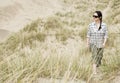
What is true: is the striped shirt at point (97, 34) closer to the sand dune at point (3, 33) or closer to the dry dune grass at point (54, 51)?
the dry dune grass at point (54, 51)

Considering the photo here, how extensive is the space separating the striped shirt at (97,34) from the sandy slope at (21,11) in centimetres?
1050

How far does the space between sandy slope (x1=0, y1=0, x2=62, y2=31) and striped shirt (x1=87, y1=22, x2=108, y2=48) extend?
34.4 feet

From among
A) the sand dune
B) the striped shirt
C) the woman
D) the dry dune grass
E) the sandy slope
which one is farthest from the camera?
the sandy slope

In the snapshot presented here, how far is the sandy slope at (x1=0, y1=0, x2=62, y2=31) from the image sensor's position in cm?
1947

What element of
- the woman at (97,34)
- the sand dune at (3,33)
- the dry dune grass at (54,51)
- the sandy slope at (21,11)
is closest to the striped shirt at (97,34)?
the woman at (97,34)

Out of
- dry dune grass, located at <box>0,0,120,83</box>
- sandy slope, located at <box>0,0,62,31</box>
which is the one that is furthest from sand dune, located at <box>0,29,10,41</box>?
sandy slope, located at <box>0,0,62,31</box>

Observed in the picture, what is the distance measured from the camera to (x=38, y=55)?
5.61 m

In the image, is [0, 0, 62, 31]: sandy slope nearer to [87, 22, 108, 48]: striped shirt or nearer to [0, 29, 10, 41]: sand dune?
Answer: [0, 29, 10, 41]: sand dune

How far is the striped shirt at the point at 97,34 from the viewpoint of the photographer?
7.49 meters

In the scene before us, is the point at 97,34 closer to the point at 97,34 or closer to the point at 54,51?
the point at 97,34

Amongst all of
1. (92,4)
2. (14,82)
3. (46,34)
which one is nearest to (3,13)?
(46,34)

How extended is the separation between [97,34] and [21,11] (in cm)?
1658

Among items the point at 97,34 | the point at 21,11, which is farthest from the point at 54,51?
the point at 21,11

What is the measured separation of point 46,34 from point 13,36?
2425 mm
